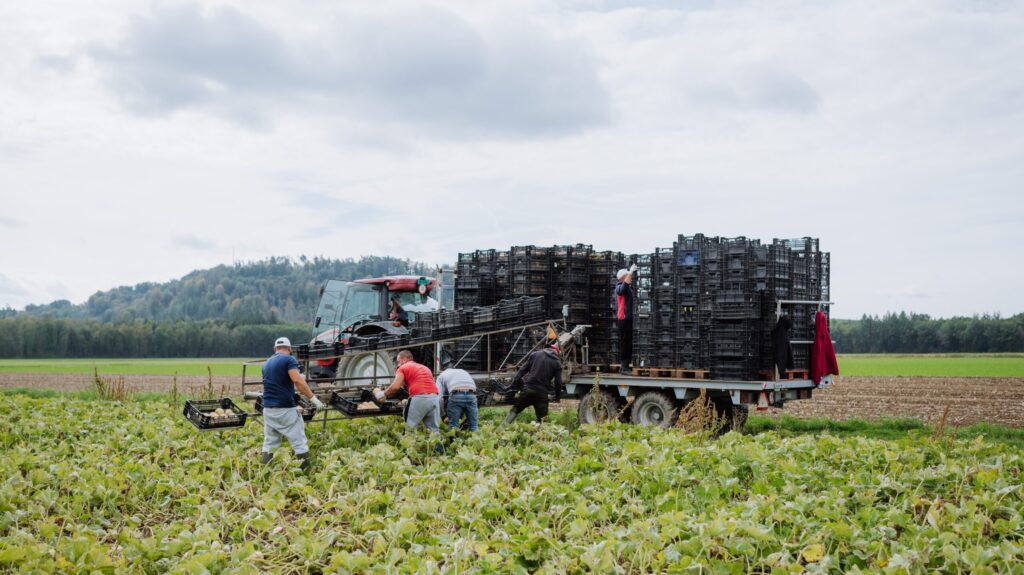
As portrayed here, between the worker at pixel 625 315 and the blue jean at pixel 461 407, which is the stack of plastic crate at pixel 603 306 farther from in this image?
the blue jean at pixel 461 407

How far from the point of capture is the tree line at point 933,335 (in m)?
72.6

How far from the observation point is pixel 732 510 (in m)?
6.65

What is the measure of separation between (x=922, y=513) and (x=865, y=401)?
58.4 ft

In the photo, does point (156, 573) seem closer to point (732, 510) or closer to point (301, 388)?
point (301, 388)

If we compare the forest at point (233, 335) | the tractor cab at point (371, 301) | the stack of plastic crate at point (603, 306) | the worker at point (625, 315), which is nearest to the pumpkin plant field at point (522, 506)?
the worker at point (625, 315)

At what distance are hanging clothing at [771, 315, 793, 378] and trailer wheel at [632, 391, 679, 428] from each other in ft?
6.21

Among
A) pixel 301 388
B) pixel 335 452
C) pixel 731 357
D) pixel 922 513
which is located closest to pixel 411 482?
pixel 335 452

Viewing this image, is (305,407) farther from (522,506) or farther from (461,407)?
(522,506)

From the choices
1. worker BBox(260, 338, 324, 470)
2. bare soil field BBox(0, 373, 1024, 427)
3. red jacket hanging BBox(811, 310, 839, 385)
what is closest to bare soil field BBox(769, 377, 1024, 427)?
bare soil field BBox(0, 373, 1024, 427)

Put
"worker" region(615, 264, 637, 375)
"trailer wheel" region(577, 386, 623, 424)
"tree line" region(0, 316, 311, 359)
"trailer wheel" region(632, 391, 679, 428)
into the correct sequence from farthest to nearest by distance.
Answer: "tree line" region(0, 316, 311, 359) < "trailer wheel" region(577, 386, 623, 424) < "worker" region(615, 264, 637, 375) < "trailer wheel" region(632, 391, 679, 428)

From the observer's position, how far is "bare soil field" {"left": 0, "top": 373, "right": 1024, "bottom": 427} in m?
19.2

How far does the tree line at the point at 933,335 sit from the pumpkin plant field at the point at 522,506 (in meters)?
71.7

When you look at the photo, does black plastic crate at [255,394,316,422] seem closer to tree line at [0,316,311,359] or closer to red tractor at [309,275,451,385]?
red tractor at [309,275,451,385]

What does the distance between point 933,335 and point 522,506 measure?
78.9m
